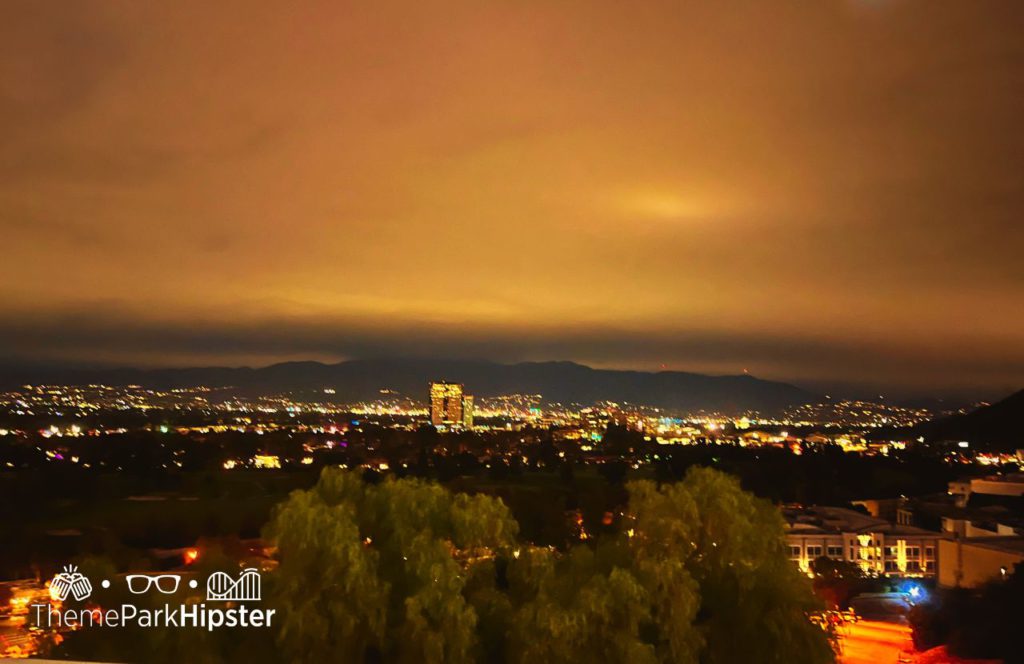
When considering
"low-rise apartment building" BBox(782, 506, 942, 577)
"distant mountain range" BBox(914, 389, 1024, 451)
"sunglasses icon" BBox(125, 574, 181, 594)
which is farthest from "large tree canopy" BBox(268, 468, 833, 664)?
"distant mountain range" BBox(914, 389, 1024, 451)

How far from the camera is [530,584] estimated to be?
538cm

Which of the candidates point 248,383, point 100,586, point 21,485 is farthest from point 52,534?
point 248,383

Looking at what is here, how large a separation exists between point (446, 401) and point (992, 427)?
55932mm

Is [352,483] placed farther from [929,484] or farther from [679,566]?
[929,484]

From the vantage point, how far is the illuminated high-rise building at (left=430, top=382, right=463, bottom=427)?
287 feet

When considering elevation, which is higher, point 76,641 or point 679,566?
point 679,566

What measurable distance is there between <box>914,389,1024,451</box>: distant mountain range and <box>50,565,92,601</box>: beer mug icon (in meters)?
42.9

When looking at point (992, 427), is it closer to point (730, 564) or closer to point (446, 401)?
point (730, 564)

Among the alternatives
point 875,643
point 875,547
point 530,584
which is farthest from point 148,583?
point 875,547

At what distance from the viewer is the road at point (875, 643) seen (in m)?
8.66

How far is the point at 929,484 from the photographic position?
95.1ft

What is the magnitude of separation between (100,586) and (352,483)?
1698 mm
